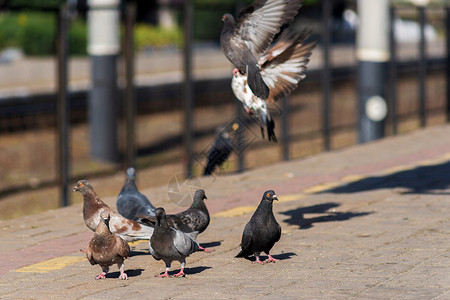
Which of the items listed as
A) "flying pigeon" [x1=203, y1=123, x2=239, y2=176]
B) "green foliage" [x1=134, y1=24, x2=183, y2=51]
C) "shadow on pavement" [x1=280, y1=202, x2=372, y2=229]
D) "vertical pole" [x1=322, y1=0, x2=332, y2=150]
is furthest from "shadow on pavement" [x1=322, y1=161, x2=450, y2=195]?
"green foliage" [x1=134, y1=24, x2=183, y2=51]

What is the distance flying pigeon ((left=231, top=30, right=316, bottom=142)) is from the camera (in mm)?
8070

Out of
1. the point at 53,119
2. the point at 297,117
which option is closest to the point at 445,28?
the point at 297,117

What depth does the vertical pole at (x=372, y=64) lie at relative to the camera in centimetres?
1648

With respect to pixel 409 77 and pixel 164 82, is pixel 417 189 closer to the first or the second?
pixel 409 77

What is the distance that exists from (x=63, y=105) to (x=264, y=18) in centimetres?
441

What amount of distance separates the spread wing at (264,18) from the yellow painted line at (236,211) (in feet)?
8.92

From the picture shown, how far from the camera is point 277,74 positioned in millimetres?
8344

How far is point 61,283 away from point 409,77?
15.1 meters

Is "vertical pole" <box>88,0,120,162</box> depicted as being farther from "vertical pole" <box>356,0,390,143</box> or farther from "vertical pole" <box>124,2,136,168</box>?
"vertical pole" <box>356,0,390,143</box>

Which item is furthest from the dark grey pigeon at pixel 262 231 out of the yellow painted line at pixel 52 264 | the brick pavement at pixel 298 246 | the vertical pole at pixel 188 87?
the vertical pole at pixel 188 87

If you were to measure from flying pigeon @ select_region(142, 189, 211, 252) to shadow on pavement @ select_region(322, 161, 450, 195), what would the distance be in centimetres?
364

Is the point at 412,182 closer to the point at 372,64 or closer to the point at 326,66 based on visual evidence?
the point at 326,66

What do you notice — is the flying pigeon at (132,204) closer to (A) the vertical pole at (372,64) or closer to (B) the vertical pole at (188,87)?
(B) the vertical pole at (188,87)

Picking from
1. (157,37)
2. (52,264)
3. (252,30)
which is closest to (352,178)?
(252,30)
